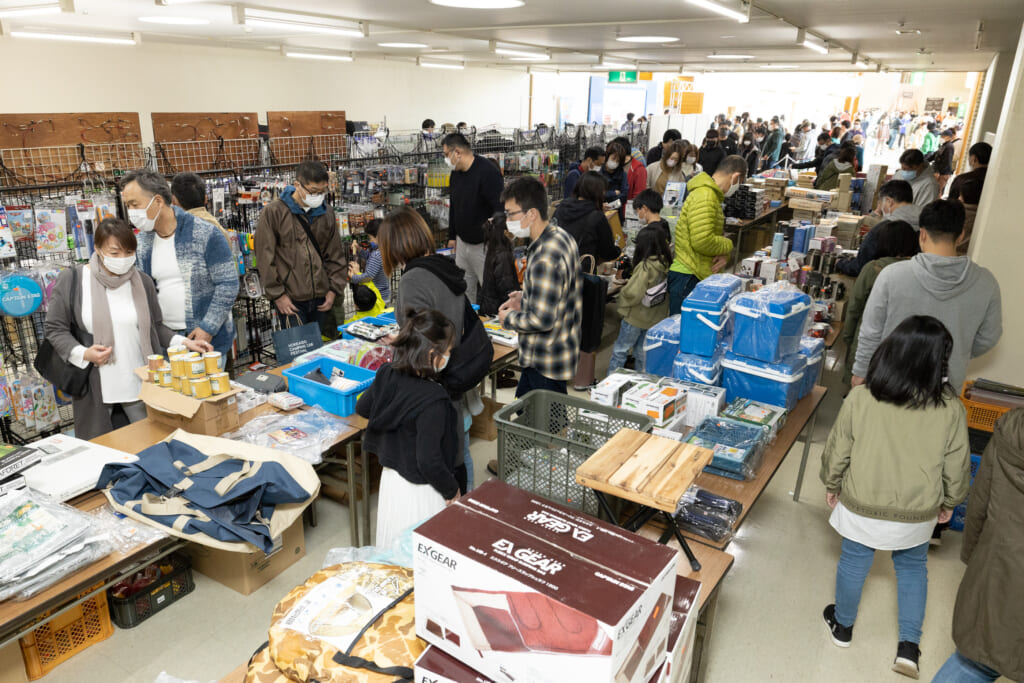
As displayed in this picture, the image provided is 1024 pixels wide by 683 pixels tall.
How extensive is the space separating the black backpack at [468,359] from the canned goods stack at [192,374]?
1.04 meters

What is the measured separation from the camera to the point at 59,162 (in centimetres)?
817

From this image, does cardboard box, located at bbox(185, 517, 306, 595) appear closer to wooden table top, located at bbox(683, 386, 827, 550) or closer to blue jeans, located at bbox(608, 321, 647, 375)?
wooden table top, located at bbox(683, 386, 827, 550)

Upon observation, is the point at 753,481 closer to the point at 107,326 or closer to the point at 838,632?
the point at 838,632

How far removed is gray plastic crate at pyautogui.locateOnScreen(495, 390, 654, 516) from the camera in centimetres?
220

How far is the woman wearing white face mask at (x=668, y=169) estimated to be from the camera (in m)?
8.17

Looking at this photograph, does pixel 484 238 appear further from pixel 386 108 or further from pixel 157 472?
pixel 386 108

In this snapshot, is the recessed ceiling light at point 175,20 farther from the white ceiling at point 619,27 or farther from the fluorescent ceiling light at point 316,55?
the fluorescent ceiling light at point 316,55

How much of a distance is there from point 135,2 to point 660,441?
18.3 ft

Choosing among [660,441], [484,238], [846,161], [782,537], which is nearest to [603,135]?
[846,161]

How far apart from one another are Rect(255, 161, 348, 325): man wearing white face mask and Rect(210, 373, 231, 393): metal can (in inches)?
52.9

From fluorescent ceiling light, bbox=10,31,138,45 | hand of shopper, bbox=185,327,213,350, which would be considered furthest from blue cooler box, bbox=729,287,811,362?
fluorescent ceiling light, bbox=10,31,138,45

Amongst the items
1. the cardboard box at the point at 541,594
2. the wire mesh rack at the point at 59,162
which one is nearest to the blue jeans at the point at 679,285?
the cardboard box at the point at 541,594

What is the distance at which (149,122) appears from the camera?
9375mm

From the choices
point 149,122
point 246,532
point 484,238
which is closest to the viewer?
point 246,532
